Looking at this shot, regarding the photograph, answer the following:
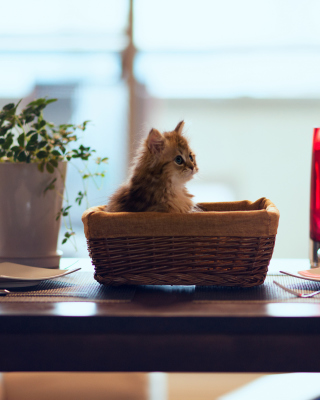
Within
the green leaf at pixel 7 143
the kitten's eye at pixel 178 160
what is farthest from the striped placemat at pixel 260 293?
the green leaf at pixel 7 143

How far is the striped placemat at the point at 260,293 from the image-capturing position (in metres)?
0.73

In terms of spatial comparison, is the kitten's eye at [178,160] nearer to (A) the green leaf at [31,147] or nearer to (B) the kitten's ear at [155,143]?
(B) the kitten's ear at [155,143]

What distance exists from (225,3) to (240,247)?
1717mm

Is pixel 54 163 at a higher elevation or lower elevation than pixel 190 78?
lower

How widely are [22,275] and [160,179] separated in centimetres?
32

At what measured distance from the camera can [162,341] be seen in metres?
0.64

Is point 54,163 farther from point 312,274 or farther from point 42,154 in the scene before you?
point 312,274

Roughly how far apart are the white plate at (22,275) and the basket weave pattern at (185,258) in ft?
0.39

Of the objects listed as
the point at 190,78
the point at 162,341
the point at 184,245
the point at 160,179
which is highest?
the point at 190,78

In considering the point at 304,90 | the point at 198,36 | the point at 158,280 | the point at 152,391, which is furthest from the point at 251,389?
the point at 198,36

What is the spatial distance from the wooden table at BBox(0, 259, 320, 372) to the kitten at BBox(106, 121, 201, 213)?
0.26 m

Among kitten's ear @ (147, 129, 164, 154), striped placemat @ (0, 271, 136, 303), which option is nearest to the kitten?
kitten's ear @ (147, 129, 164, 154)

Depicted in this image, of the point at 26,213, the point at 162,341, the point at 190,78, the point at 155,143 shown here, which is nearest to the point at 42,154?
the point at 26,213

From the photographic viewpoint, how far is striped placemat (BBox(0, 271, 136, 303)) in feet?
2.47
